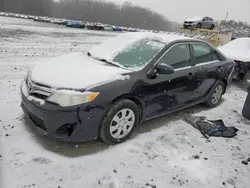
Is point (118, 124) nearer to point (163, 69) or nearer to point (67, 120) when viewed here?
point (67, 120)

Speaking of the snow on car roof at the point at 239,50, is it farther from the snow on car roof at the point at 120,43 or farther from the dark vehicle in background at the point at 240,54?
the snow on car roof at the point at 120,43

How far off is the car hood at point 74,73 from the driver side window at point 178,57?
83 centimetres

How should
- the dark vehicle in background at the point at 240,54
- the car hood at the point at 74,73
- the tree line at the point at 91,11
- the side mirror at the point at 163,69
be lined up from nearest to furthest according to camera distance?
the car hood at the point at 74,73 → the side mirror at the point at 163,69 → the dark vehicle in background at the point at 240,54 → the tree line at the point at 91,11

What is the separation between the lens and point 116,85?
3312 millimetres

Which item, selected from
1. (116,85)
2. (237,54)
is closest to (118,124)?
(116,85)

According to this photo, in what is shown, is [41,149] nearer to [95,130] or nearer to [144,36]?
[95,130]

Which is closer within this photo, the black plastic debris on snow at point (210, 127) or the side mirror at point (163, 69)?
the side mirror at point (163, 69)

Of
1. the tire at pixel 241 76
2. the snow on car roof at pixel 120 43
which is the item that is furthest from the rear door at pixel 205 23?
the snow on car roof at pixel 120 43

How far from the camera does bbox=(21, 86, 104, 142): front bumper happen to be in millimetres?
3014

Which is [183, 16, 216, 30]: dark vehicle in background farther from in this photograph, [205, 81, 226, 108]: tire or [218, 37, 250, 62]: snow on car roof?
[205, 81, 226, 108]: tire

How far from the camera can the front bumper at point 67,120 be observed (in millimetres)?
3014

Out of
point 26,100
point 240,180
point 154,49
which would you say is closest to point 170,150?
point 240,180

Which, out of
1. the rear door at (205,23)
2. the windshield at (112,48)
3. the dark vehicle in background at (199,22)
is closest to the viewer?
the windshield at (112,48)

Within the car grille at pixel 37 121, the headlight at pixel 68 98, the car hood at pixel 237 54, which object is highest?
the car hood at pixel 237 54
